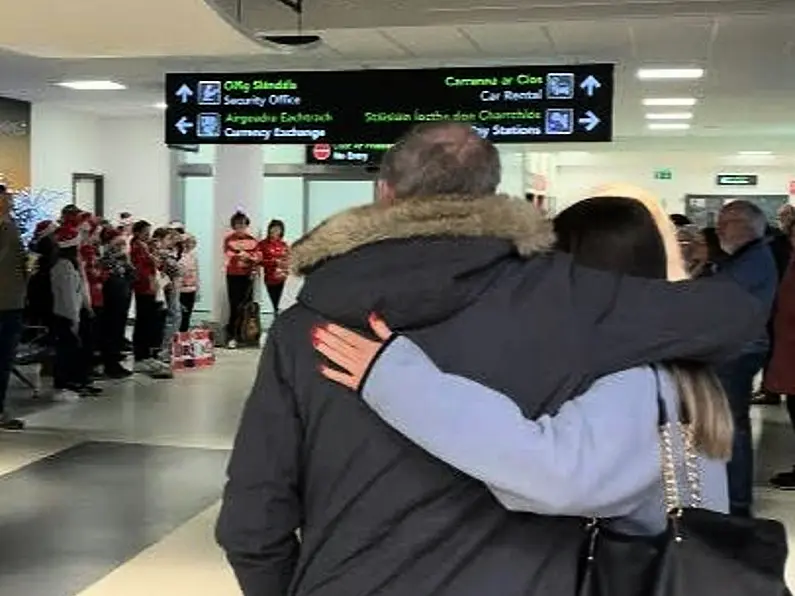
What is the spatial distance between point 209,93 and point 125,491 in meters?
3.95

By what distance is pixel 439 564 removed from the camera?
157 cm

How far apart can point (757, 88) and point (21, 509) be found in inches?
341

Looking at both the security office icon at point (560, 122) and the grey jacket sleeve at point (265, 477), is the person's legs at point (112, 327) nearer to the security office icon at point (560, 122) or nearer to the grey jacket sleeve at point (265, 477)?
the security office icon at point (560, 122)

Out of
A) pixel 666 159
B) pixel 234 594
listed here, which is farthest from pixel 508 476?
pixel 666 159

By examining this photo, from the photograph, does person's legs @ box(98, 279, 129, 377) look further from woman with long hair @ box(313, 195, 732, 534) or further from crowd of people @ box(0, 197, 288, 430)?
woman with long hair @ box(313, 195, 732, 534)

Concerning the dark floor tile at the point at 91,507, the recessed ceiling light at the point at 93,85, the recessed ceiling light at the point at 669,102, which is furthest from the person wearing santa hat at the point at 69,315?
the recessed ceiling light at the point at 669,102

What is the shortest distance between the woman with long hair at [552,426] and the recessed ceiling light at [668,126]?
15547mm

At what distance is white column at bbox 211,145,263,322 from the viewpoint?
1367cm

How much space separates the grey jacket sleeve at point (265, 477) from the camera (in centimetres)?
164

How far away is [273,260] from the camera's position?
13.8 m

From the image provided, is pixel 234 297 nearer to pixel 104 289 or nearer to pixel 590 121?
pixel 104 289

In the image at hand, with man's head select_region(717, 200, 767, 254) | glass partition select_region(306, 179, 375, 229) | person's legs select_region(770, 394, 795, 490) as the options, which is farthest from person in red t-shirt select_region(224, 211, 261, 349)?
man's head select_region(717, 200, 767, 254)

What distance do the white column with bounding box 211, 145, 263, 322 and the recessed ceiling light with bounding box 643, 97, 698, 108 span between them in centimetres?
442

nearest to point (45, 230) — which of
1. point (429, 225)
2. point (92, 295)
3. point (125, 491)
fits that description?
point (92, 295)
